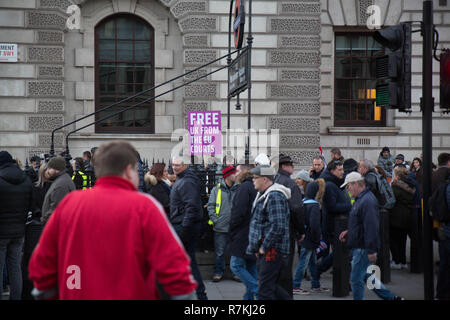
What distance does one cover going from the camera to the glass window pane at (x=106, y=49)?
18344mm

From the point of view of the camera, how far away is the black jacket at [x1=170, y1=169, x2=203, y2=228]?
26.6ft

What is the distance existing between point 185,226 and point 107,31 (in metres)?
11.6

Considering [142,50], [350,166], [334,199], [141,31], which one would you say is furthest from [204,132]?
[141,31]

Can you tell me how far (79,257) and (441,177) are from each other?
683 cm

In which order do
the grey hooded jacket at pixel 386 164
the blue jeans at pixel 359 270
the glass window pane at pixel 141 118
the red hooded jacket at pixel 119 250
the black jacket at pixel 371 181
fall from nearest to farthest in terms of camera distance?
the red hooded jacket at pixel 119 250, the blue jeans at pixel 359 270, the black jacket at pixel 371 181, the grey hooded jacket at pixel 386 164, the glass window pane at pixel 141 118

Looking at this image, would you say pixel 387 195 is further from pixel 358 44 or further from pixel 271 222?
pixel 358 44

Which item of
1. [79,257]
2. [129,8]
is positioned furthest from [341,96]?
[79,257]

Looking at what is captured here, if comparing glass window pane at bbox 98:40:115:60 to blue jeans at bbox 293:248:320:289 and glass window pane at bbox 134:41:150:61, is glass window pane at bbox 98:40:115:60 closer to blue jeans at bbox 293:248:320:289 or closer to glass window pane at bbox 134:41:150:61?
glass window pane at bbox 134:41:150:61

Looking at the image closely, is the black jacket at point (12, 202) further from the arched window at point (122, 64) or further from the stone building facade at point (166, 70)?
the arched window at point (122, 64)

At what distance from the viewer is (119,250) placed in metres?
3.49

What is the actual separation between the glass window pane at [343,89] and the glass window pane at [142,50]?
5843 millimetres

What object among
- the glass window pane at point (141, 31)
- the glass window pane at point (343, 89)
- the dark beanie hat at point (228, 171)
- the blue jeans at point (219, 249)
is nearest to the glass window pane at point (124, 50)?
the glass window pane at point (141, 31)

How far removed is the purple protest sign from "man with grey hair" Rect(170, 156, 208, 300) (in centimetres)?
500
